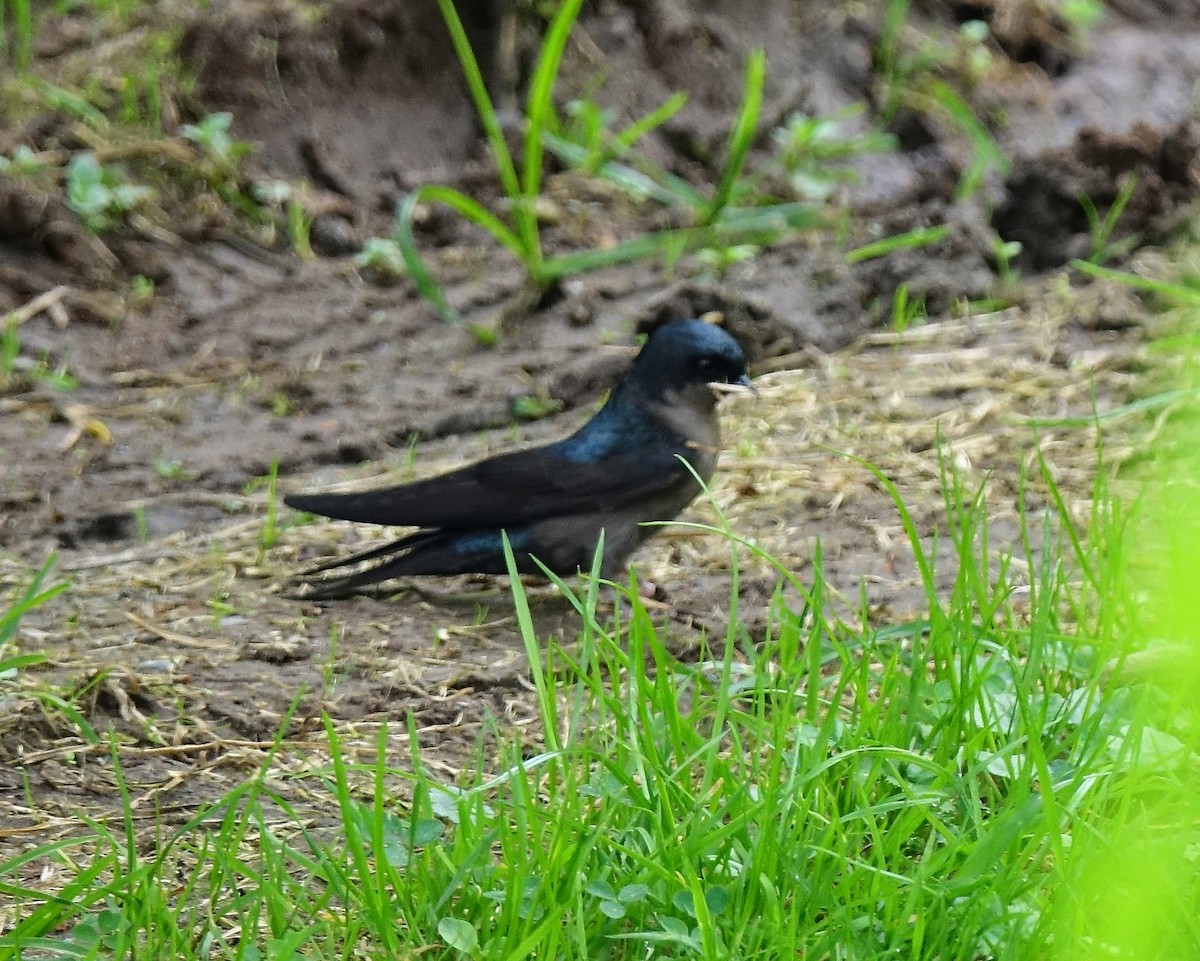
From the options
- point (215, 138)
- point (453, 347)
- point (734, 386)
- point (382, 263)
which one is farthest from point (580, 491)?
point (215, 138)

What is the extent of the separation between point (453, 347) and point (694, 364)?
1.48 m

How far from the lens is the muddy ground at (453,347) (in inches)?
135

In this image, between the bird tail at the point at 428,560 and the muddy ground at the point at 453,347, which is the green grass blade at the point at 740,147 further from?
the bird tail at the point at 428,560

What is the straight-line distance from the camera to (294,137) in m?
6.35

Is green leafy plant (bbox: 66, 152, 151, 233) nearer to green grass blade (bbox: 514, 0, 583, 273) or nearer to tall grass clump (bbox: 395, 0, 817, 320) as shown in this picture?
tall grass clump (bbox: 395, 0, 817, 320)

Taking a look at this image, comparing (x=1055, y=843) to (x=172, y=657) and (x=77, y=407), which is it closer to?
(x=172, y=657)

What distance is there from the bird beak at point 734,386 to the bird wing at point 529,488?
228mm

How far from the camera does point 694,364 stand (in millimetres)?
4234

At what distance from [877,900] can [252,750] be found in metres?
1.36

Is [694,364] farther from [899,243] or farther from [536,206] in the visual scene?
[536,206]

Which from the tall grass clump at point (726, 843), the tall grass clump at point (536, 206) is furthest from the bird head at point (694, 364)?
the tall grass clump at point (726, 843)

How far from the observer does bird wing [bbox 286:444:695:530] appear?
384cm

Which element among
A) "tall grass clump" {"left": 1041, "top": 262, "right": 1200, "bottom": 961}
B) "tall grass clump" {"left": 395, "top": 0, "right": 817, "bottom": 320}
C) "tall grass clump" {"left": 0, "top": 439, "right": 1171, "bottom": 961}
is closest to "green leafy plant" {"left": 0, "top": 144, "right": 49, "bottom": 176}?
"tall grass clump" {"left": 395, "top": 0, "right": 817, "bottom": 320}

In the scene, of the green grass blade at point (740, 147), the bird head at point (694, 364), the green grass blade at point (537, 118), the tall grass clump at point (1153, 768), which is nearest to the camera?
the tall grass clump at point (1153, 768)
